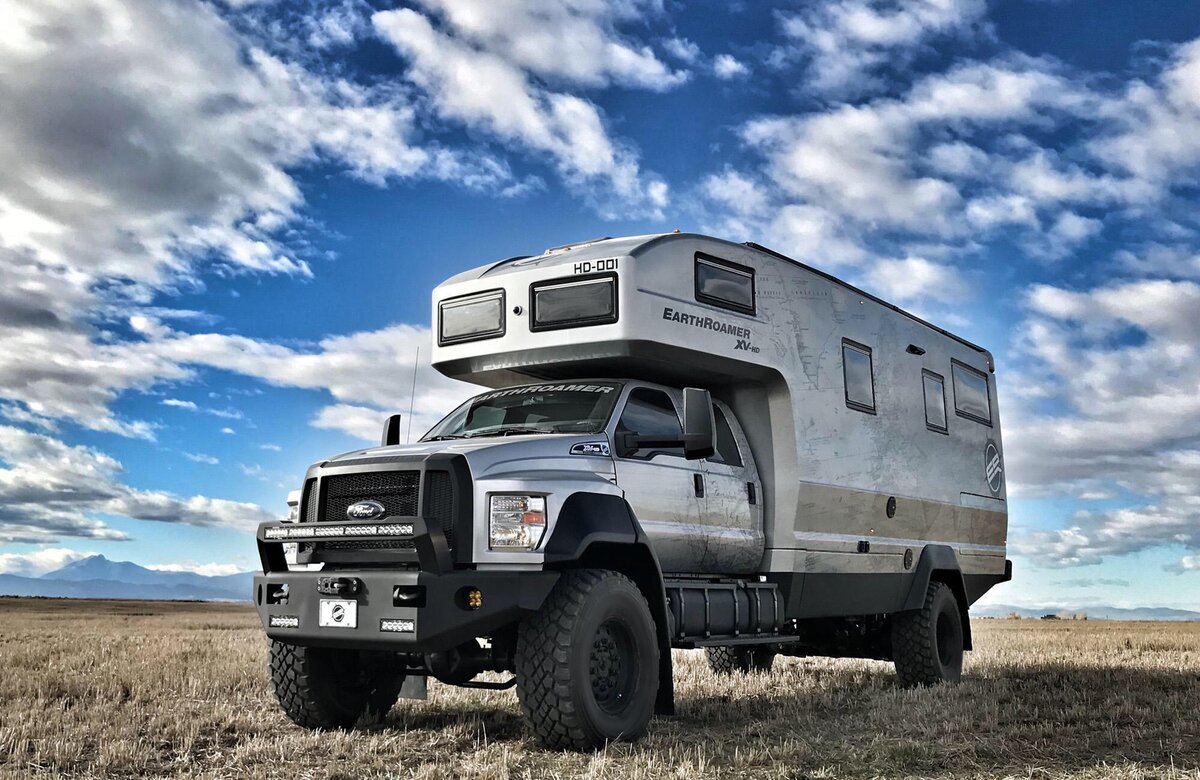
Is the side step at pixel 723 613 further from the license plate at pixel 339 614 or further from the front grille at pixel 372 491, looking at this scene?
the license plate at pixel 339 614

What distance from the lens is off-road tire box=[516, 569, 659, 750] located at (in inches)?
287

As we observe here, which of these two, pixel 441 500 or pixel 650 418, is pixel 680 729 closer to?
pixel 650 418

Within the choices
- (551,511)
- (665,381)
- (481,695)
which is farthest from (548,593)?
(481,695)

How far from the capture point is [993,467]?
14.9 meters

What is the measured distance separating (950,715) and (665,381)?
363 centimetres

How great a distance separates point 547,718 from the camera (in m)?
7.30

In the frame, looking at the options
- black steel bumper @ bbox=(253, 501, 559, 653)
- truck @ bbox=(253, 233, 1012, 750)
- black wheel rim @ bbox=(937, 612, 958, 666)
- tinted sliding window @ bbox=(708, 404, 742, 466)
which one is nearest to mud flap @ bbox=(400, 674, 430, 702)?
truck @ bbox=(253, 233, 1012, 750)

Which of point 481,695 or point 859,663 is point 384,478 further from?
point 859,663

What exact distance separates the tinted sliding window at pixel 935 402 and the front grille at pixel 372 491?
7.46 m

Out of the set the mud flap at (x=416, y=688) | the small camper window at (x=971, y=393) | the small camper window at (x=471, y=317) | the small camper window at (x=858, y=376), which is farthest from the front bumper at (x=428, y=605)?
the small camper window at (x=971, y=393)

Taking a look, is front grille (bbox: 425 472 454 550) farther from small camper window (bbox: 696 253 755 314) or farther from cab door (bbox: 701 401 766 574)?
small camper window (bbox: 696 253 755 314)

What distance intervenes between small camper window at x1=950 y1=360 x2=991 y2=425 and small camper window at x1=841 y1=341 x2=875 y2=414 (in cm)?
257

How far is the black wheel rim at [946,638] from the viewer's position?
13.1 meters

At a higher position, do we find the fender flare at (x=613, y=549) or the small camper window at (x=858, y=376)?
the small camper window at (x=858, y=376)
